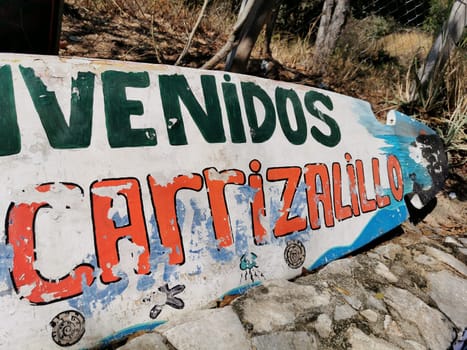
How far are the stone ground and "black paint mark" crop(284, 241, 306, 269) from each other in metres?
0.08

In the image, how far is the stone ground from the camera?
5.47 ft

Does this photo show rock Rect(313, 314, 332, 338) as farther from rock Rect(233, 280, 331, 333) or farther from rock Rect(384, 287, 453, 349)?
rock Rect(384, 287, 453, 349)

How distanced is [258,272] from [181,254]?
0.41 meters

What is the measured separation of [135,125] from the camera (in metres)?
1.81

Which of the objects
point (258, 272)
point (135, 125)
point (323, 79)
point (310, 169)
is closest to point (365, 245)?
point (310, 169)

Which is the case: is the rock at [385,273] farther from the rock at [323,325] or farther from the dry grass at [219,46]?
the dry grass at [219,46]

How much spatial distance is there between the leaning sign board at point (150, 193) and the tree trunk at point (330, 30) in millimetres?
2851

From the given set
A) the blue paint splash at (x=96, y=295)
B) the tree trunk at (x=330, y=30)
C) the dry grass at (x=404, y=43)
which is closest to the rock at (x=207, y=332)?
the blue paint splash at (x=96, y=295)

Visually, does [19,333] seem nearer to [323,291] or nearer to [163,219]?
[163,219]

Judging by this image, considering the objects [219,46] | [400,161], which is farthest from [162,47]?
[400,161]

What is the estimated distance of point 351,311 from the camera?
1951mm

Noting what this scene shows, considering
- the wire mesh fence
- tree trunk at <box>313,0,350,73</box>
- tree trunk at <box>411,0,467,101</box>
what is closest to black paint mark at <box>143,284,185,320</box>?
tree trunk at <box>411,0,467,101</box>

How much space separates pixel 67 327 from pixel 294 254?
1104 mm

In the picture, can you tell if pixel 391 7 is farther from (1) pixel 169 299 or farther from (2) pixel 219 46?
(1) pixel 169 299
